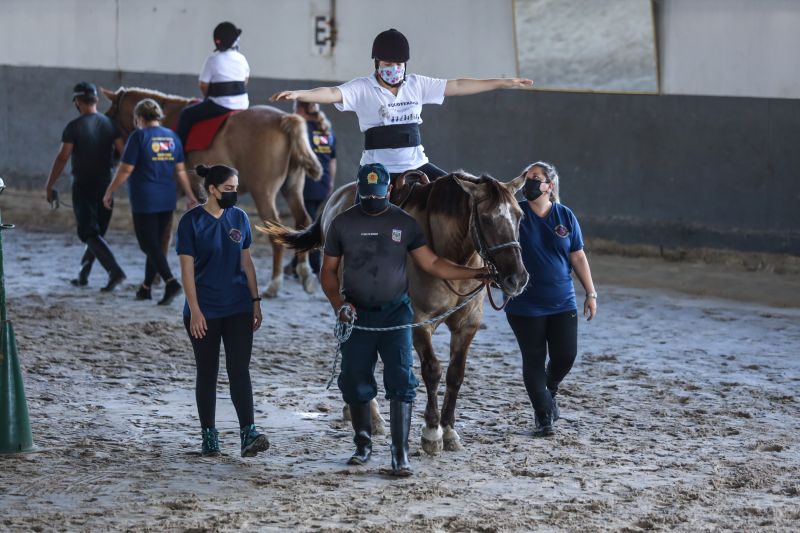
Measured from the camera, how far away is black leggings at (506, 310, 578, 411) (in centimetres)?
796

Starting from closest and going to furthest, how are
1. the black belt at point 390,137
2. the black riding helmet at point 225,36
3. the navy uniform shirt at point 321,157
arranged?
the black belt at point 390,137, the black riding helmet at point 225,36, the navy uniform shirt at point 321,157

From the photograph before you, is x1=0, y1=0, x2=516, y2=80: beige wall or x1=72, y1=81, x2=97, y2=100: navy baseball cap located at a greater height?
x1=0, y1=0, x2=516, y2=80: beige wall

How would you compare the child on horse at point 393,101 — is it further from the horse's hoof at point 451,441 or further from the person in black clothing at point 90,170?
the person in black clothing at point 90,170

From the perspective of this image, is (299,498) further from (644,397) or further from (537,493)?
(644,397)

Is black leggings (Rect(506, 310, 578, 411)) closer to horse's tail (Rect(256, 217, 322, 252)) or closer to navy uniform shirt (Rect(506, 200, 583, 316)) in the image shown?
navy uniform shirt (Rect(506, 200, 583, 316))

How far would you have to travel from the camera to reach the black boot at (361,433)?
7227 mm

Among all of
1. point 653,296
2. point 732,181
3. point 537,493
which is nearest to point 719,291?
point 653,296

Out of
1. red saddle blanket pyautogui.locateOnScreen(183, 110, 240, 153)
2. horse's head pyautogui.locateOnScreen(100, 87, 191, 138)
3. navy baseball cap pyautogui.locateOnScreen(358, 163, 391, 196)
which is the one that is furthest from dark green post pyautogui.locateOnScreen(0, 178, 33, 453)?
horse's head pyautogui.locateOnScreen(100, 87, 191, 138)

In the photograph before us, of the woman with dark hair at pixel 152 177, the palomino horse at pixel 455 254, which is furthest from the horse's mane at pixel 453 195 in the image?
the woman with dark hair at pixel 152 177

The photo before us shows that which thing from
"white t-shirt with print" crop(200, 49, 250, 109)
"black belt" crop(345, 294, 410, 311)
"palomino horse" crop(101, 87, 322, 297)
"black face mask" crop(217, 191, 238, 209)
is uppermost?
"white t-shirt with print" crop(200, 49, 250, 109)

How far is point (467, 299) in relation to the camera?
25.1ft

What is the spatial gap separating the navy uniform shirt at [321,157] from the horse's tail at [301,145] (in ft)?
1.80

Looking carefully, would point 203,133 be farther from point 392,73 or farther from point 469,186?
point 469,186

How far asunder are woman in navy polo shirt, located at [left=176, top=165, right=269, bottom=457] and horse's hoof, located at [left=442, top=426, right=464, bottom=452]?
1099mm
